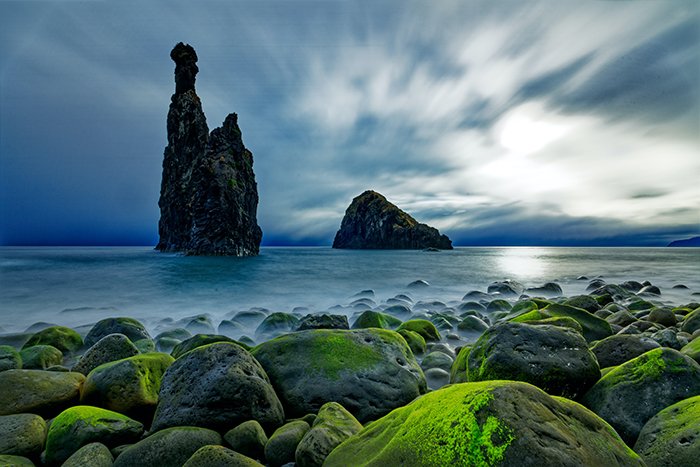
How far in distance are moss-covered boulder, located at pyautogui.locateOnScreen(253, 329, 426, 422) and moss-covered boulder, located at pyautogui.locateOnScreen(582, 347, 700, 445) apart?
211 centimetres

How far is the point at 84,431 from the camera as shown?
144 inches

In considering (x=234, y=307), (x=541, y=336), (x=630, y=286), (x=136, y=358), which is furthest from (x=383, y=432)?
(x=630, y=286)

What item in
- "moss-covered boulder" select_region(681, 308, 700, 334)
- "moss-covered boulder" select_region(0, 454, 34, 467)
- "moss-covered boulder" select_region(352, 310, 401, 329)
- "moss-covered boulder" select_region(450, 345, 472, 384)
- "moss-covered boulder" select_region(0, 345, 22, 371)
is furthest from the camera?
"moss-covered boulder" select_region(352, 310, 401, 329)

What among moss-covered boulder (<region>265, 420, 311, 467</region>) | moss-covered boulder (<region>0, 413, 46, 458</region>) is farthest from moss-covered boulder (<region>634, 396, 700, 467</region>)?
moss-covered boulder (<region>0, 413, 46, 458</region>)

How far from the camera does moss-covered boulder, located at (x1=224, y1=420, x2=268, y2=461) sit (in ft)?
11.7

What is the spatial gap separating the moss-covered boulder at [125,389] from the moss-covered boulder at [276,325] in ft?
17.1

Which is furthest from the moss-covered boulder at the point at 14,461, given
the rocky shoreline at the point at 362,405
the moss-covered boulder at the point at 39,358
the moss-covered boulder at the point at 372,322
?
the moss-covered boulder at the point at 372,322

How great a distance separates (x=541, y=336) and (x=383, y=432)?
2.35 m

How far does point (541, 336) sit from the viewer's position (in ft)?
13.3

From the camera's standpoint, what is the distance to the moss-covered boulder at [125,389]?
4.45m

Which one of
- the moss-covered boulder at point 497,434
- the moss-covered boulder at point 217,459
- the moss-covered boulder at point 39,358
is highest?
the moss-covered boulder at point 497,434

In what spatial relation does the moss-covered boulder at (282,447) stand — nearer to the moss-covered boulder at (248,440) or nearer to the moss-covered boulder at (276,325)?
the moss-covered boulder at (248,440)

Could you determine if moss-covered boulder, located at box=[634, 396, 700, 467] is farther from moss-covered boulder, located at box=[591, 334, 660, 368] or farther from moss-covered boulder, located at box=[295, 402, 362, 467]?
moss-covered boulder, located at box=[295, 402, 362, 467]

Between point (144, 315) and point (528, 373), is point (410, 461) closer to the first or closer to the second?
point (528, 373)
